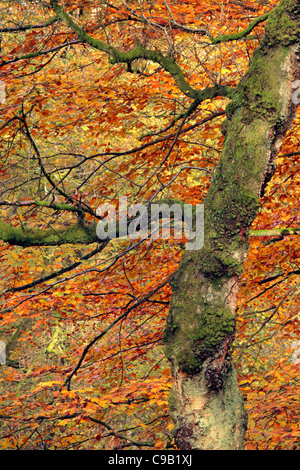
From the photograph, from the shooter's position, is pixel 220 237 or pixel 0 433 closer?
pixel 220 237

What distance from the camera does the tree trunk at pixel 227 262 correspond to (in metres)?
3.16

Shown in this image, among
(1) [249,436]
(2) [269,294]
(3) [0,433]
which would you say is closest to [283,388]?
(1) [249,436]

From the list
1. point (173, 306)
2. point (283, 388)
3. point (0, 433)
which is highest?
point (173, 306)

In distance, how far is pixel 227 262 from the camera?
3.17 meters

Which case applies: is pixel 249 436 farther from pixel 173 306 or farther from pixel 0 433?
pixel 0 433

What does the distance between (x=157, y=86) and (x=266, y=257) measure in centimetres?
262

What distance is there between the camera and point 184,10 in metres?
5.45

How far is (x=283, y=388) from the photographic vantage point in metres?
6.04

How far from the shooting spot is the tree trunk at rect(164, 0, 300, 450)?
3160 millimetres

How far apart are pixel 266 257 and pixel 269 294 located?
1510 millimetres
